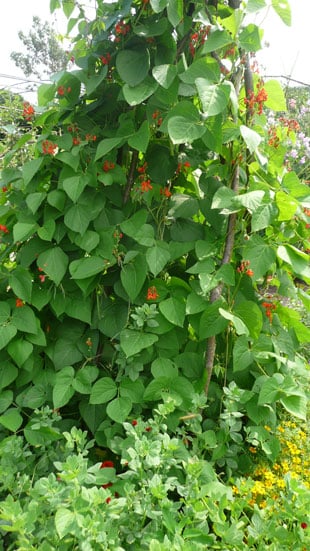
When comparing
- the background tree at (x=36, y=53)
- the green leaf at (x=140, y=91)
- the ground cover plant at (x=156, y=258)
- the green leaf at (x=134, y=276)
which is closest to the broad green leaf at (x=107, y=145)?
the ground cover plant at (x=156, y=258)

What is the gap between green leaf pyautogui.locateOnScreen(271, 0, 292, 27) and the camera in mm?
1268

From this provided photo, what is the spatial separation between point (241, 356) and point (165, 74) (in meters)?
0.87

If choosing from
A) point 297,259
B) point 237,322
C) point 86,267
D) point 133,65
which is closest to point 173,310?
point 237,322

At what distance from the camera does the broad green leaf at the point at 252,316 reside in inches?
56.0

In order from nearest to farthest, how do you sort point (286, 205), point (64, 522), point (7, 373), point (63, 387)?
point (64, 522), point (286, 205), point (63, 387), point (7, 373)

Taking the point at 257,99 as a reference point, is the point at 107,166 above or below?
below

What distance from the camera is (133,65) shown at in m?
1.40

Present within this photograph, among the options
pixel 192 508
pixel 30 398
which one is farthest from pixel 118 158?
pixel 192 508

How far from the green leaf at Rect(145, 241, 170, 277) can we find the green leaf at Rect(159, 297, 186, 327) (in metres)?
0.11

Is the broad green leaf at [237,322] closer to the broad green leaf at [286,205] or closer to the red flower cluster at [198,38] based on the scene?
the broad green leaf at [286,205]

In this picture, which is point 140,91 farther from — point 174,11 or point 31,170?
point 31,170

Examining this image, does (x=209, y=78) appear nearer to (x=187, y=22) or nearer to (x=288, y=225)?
(x=187, y=22)

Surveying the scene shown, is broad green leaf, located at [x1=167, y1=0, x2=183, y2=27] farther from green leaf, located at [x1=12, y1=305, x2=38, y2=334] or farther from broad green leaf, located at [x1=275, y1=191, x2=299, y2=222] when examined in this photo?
green leaf, located at [x1=12, y1=305, x2=38, y2=334]

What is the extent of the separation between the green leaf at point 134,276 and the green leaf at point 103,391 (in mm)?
272
